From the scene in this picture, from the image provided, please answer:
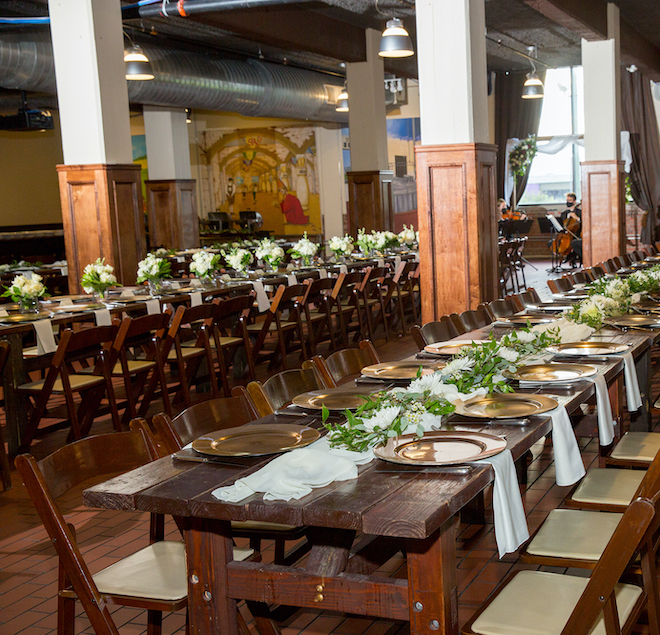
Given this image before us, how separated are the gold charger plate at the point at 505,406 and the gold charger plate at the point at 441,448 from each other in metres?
0.20

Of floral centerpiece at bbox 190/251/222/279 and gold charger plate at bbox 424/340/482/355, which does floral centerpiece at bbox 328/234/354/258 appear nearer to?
floral centerpiece at bbox 190/251/222/279

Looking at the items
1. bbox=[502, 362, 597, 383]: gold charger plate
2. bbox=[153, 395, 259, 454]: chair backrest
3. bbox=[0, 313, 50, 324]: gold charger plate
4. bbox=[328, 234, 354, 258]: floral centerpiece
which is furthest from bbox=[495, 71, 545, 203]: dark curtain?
bbox=[153, 395, 259, 454]: chair backrest

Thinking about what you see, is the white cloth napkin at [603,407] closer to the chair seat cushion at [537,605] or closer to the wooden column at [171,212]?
the chair seat cushion at [537,605]

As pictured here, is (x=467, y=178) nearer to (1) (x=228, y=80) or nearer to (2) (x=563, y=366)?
(2) (x=563, y=366)

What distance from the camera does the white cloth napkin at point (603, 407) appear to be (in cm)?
305

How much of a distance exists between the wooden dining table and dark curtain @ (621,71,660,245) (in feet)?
54.3

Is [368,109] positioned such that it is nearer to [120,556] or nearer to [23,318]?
[23,318]

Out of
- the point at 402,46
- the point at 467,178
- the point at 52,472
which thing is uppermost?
the point at 402,46

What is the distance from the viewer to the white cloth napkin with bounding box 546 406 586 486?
8.49 ft

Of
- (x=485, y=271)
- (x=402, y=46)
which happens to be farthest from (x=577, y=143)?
(x=485, y=271)

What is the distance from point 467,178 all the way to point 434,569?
507 centimetres

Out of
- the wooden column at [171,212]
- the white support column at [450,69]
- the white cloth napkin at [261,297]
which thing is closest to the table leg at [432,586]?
the white support column at [450,69]

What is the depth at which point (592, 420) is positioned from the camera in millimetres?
3926

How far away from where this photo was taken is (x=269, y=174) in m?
18.9
